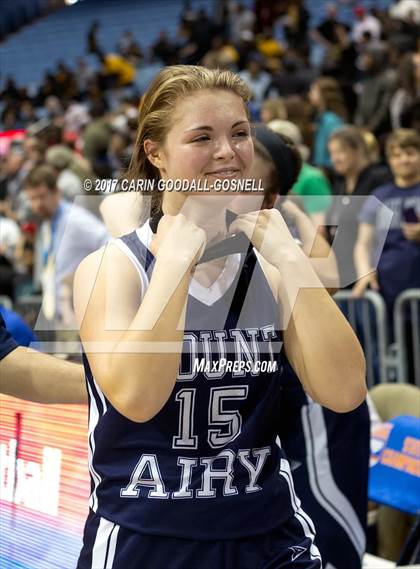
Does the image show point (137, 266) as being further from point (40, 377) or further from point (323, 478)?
point (323, 478)

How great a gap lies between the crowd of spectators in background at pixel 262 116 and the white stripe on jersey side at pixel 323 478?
555 millimetres

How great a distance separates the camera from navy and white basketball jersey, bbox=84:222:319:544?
184 centimetres

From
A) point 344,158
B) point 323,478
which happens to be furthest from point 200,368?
point 344,158

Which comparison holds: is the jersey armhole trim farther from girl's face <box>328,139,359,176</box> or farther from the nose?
girl's face <box>328,139,359,176</box>

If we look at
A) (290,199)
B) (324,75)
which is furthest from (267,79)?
(290,199)

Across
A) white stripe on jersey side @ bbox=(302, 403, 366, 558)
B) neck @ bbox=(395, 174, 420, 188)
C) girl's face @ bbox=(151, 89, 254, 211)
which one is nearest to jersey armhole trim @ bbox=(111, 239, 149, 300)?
girl's face @ bbox=(151, 89, 254, 211)

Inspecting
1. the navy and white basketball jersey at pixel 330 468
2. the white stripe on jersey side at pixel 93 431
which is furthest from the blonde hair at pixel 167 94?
the navy and white basketball jersey at pixel 330 468

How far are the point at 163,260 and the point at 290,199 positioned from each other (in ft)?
3.94

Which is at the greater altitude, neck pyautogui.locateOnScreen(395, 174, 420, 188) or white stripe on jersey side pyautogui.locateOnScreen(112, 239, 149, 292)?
neck pyautogui.locateOnScreen(395, 174, 420, 188)

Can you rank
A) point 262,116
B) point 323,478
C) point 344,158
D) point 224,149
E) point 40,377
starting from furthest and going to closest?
point 262,116, point 344,158, point 323,478, point 40,377, point 224,149

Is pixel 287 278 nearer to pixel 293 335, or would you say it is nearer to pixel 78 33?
pixel 293 335

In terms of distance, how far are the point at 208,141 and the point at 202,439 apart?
55 centimetres

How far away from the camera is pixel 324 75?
11.9m

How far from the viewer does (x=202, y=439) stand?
6.07 ft
